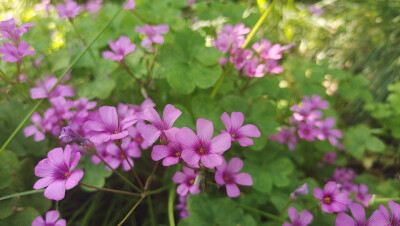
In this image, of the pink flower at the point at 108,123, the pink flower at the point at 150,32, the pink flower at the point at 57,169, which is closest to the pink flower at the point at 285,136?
the pink flower at the point at 150,32

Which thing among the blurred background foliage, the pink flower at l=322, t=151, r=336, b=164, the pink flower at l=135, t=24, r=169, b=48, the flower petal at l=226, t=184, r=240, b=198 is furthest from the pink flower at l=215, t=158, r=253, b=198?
the pink flower at l=322, t=151, r=336, b=164

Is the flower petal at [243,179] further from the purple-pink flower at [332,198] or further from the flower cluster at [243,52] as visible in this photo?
the flower cluster at [243,52]

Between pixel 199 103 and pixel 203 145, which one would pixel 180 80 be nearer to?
pixel 199 103

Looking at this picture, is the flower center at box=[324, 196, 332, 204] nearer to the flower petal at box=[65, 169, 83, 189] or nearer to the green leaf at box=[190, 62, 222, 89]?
the green leaf at box=[190, 62, 222, 89]

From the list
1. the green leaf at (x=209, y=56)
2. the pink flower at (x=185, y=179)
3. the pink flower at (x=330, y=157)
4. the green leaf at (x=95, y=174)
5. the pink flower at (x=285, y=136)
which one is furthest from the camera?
the pink flower at (x=330, y=157)

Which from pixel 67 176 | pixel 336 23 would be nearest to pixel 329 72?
pixel 336 23
